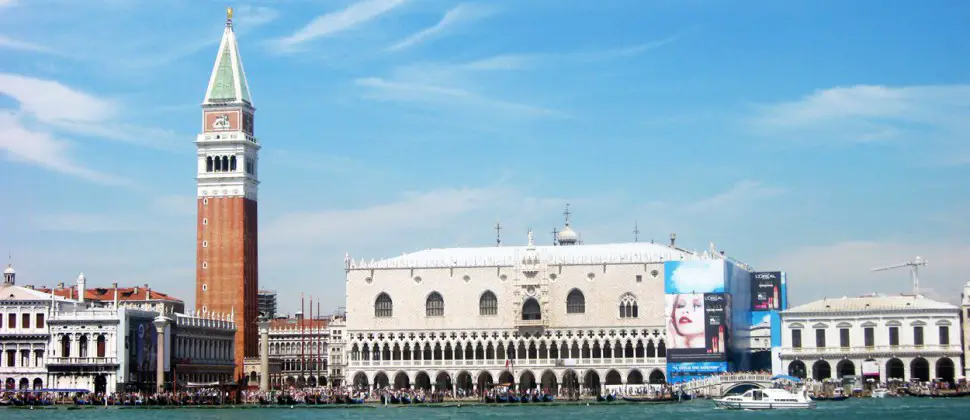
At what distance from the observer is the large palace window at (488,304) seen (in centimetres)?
11875

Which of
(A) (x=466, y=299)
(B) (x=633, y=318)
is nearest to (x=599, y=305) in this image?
(B) (x=633, y=318)

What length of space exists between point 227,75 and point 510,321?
3635 cm

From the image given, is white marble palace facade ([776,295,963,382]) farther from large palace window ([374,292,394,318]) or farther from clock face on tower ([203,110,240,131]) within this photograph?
clock face on tower ([203,110,240,131])

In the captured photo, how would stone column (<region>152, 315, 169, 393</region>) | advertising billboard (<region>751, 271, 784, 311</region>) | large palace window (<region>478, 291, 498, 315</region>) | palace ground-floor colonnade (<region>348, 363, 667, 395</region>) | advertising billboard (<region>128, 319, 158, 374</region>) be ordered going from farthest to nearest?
advertising billboard (<region>751, 271, 784, 311</region>)
large palace window (<region>478, 291, 498, 315</region>)
palace ground-floor colonnade (<region>348, 363, 667, 395</region>)
advertising billboard (<region>128, 319, 158, 374</region>)
stone column (<region>152, 315, 169, 393</region>)

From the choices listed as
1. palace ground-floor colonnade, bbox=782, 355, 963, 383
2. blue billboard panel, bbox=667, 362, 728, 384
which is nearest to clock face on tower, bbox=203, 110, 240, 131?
blue billboard panel, bbox=667, 362, 728, 384

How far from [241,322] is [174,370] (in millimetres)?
16799

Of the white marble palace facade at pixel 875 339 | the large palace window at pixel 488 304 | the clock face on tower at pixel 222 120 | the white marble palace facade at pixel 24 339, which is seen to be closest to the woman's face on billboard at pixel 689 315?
the white marble palace facade at pixel 875 339

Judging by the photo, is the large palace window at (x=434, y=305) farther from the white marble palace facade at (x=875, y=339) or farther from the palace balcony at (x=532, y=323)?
the white marble palace facade at (x=875, y=339)

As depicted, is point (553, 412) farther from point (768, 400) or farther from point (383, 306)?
point (383, 306)

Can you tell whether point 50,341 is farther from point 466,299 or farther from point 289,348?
point 289,348

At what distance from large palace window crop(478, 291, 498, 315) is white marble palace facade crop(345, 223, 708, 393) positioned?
7cm

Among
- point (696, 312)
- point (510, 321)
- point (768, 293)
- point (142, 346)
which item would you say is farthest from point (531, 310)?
point (142, 346)

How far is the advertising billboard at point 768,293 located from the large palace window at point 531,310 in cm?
2297

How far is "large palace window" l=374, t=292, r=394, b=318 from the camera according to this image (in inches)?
4743
